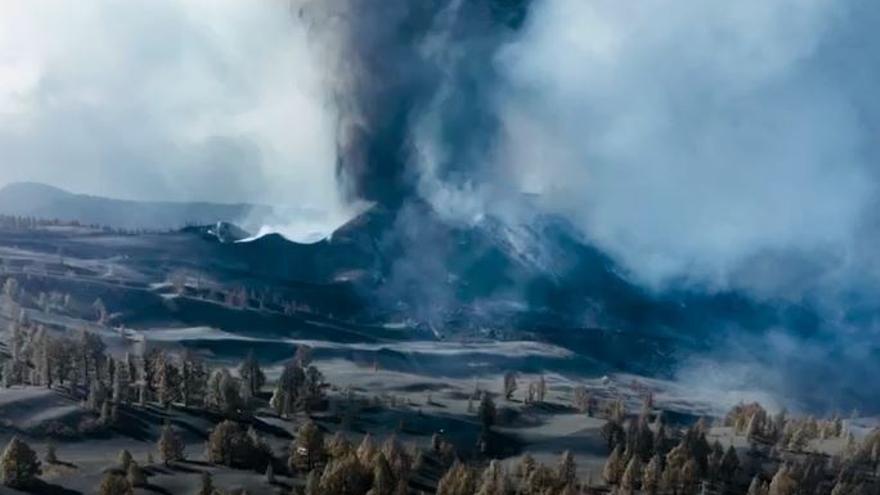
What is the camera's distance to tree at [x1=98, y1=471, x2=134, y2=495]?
84188 millimetres

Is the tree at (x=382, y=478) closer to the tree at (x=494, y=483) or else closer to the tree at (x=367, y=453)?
the tree at (x=367, y=453)

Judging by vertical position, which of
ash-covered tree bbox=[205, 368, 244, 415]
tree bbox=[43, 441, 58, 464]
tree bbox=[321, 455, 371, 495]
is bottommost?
tree bbox=[43, 441, 58, 464]

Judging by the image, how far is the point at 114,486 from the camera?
84562mm

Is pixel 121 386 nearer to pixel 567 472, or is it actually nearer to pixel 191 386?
pixel 191 386

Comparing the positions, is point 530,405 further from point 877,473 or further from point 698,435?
point 877,473

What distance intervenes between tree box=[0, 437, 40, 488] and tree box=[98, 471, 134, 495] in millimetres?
8184

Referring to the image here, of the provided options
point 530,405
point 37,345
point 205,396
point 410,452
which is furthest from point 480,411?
point 37,345

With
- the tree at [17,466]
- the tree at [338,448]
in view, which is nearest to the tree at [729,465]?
the tree at [338,448]

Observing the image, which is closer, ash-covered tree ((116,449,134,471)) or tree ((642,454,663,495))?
ash-covered tree ((116,449,134,471))

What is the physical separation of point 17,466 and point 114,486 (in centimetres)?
1127

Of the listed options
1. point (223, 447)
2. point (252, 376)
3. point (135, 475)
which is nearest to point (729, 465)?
point (223, 447)

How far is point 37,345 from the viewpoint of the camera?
134 m

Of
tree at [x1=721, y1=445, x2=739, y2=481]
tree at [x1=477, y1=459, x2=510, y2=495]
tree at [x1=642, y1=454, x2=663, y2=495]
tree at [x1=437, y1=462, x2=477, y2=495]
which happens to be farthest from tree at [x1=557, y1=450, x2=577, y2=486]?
tree at [x1=721, y1=445, x2=739, y2=481]

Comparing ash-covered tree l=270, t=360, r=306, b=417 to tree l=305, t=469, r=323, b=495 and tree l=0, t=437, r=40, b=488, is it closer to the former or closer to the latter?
tree l=305, t=469, r=323, b=495
